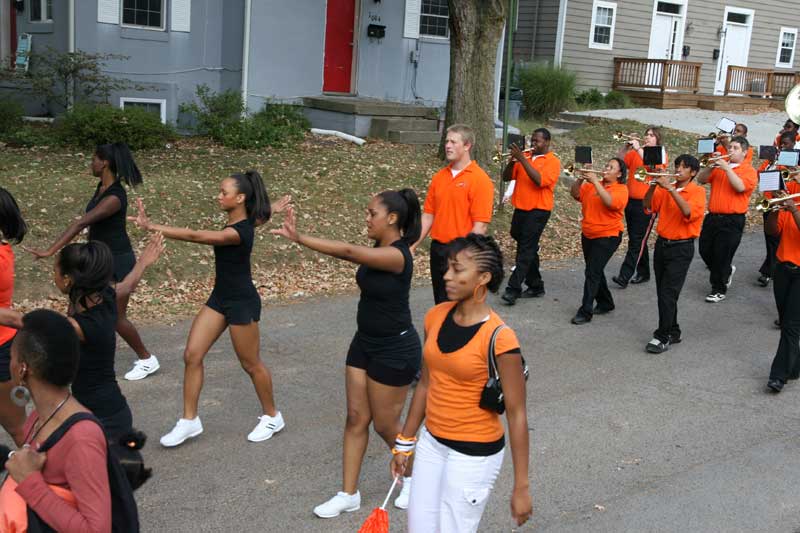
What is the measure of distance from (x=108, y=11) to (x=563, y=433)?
41.7ft

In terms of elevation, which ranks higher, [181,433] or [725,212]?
[725,212]

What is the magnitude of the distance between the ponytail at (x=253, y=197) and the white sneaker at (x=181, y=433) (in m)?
1.43

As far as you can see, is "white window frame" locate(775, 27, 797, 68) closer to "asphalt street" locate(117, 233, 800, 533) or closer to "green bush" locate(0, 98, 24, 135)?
"asphalt street" locate(117, 233, 800, 533)

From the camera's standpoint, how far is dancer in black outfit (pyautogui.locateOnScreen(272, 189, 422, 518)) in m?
4.92

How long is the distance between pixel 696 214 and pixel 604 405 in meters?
2.36

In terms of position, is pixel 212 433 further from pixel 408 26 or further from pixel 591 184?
pixel 408 26

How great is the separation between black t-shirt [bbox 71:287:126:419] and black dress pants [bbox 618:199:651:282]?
802 cm

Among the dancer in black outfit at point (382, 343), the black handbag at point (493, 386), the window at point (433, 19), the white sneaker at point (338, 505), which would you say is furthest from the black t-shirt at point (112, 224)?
the window at point (433, 19)

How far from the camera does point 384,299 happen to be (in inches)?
A: 194

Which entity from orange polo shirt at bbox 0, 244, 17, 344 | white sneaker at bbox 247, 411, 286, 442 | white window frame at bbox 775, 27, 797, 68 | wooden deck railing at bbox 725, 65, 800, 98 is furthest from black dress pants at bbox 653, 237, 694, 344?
white window frame at bbox 775, 27, 797, 68

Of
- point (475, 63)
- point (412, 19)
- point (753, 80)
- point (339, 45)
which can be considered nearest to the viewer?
point (475, 63)

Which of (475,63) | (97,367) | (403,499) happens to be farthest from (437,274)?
(475,63)

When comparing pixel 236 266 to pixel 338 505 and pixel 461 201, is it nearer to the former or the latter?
pixel 338 505

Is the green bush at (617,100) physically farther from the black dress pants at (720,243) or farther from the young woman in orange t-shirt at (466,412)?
the young woman in orange t-shirt at (466,412)
